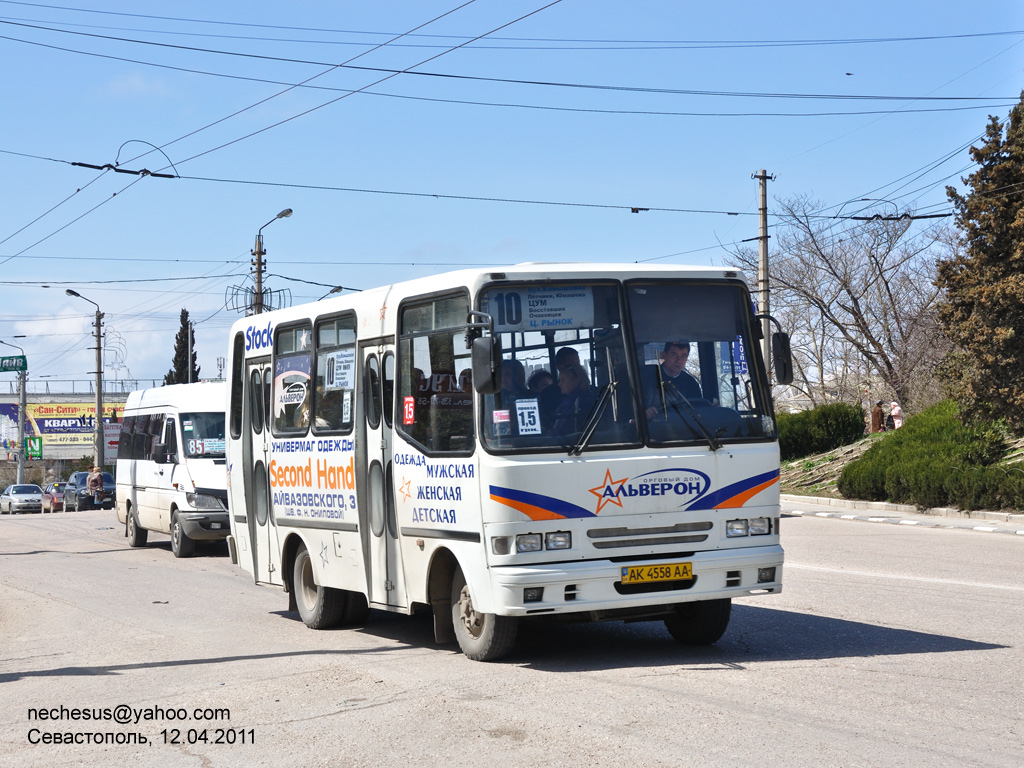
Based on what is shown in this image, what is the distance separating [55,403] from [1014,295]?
306ft

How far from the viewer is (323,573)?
11266 millimetres

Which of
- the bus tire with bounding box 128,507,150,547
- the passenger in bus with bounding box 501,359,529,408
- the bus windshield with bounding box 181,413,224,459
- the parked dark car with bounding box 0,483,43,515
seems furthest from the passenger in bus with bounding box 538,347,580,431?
the parked dark car with bounding box 0,483,43,515

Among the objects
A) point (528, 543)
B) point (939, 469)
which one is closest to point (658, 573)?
point (528, 543)

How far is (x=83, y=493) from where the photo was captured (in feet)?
163

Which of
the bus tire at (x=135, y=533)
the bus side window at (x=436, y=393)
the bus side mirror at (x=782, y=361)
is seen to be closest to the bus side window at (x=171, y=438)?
the bus tire at (x=135, y=533)

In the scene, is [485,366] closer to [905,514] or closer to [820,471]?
[905,514]

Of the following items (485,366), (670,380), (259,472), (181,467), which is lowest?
(259,472)

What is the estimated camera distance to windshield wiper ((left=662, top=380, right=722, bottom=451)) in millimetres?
8953

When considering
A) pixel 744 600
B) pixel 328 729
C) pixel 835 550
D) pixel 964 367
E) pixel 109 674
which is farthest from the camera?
pixel 964 367

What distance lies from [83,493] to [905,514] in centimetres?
3500

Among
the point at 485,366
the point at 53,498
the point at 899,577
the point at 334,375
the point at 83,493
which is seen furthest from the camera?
the point at 53,498

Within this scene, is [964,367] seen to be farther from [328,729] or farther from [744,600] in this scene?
[328,729]

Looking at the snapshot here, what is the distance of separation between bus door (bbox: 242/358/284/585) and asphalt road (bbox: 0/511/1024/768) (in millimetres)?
603

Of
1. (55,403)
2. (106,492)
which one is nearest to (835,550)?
(106,492)
